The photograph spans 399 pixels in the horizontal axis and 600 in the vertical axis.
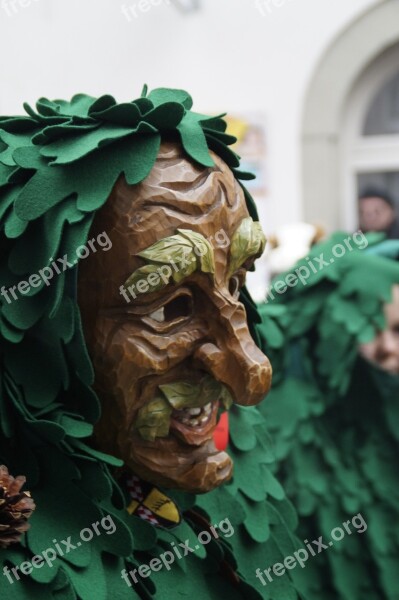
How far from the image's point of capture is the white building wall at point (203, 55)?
17.0ft

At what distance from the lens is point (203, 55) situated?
17.8 ft

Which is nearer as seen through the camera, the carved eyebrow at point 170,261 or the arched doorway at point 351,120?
the carved eyebrow at point 170,261

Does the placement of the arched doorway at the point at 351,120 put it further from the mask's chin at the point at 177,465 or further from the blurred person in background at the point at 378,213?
the mask's chin at the point at 177,465

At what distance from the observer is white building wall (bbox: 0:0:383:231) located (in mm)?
5180

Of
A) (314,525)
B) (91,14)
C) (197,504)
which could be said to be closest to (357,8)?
(91,14)

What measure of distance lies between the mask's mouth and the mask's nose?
3cm

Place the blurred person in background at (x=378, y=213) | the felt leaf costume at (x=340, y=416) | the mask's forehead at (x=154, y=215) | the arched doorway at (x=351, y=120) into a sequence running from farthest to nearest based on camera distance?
the arched doorway at (x=351, y=120)
the blurred person in background at (x=378, y=213)
the felt leaf costume at (x=340, y=416)
the mask's forehead at (x=154, y=215)

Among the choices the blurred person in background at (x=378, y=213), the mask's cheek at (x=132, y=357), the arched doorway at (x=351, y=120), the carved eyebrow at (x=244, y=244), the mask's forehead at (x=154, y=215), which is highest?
the mask's forehead at (x=154, y=215)

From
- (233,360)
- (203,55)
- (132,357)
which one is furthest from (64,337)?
(203,55)

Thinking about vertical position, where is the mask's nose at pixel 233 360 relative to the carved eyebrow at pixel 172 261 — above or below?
below

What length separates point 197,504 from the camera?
1.50m

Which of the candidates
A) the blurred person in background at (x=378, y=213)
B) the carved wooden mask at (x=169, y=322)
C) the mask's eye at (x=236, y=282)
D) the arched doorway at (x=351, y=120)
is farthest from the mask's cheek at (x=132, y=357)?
the arched doorway at (x=351, y=120)

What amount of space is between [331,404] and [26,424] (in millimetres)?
1404

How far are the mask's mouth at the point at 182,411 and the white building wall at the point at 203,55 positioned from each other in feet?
13.1
